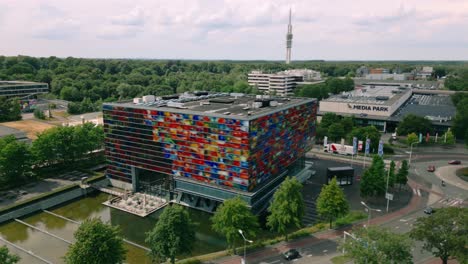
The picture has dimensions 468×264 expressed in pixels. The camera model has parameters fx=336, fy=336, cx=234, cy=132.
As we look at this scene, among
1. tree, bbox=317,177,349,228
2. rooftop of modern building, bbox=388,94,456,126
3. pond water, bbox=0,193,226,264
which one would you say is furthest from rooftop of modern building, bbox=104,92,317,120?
rooftop of modern building, bbox=388,94,456,126

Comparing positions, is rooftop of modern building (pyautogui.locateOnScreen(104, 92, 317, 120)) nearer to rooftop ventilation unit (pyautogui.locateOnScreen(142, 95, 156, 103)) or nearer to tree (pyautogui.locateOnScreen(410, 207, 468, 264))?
rooftop ventilation unit (pyautogui.locateOnScreen(142, 95, 156, 103))

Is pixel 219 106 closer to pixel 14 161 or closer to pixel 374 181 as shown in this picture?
pixel 374 181

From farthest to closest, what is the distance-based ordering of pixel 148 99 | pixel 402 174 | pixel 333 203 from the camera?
pixel 148 99 → pixel 402 174 → pixel 333 203

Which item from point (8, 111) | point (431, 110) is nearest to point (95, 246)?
point (8, 111)

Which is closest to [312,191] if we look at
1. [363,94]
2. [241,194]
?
[241,194]

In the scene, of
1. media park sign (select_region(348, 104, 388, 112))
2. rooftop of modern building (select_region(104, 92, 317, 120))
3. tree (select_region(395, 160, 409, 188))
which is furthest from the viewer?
media park sign (select_region(348, 104, 388, 112))

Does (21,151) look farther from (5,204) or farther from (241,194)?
(241,194)
